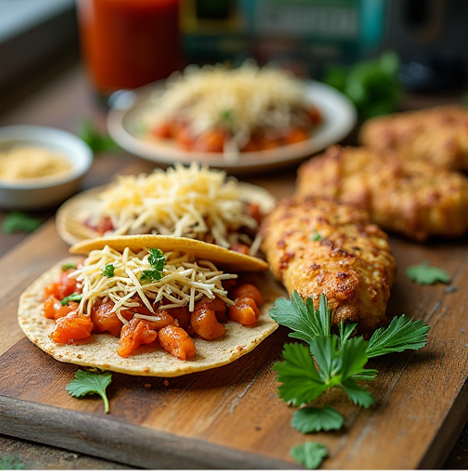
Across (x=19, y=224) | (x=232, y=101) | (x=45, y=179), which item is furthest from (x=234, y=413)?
(x=232, y=101)

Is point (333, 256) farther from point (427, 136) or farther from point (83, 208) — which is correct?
point (427, 136)

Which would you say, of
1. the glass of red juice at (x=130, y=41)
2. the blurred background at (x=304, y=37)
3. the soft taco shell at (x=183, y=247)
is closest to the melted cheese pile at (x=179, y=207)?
the soft taco shell at (x=183, y=247)

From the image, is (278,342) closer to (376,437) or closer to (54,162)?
(376,437)

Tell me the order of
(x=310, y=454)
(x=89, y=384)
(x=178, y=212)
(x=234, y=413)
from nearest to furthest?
1. (x=310, y=454)
2. (x=234, y=413)
3. (x=89, y=384)
4. (x=178, y=212)

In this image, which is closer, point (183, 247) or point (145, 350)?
point (145, 350)

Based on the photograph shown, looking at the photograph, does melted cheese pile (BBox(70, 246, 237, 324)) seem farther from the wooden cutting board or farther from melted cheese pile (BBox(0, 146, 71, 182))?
melted cheese pile (BBox(0, 146, 71, 182))

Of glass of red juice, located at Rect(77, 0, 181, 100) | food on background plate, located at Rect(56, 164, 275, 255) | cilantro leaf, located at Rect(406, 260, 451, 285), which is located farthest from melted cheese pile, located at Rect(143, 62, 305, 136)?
cilantro leaf, located at Rect(406, 260, 451, 285)

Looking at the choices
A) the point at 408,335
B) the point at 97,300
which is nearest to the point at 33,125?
the point at 97,300
